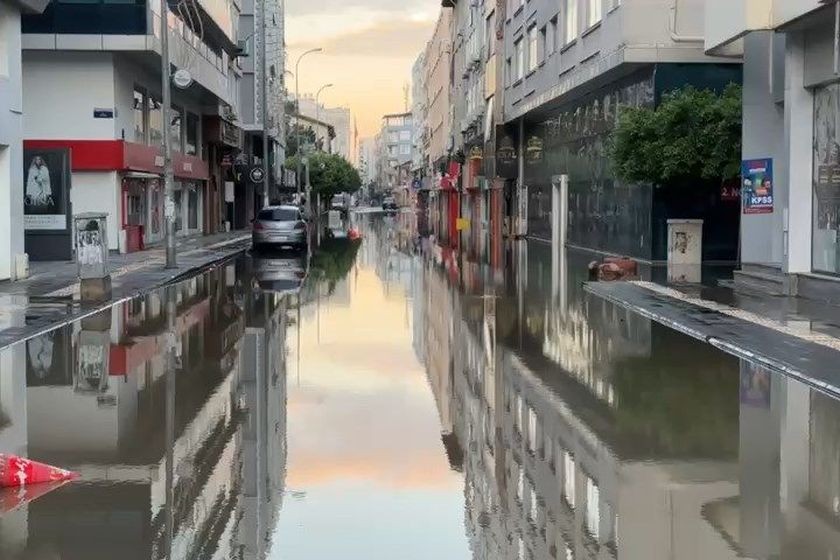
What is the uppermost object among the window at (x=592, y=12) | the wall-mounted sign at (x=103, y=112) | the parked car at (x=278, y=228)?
the window at (x=592, y=12)

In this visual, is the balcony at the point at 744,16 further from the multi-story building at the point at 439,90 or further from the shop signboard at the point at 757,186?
the multi-story building at the point at 439,90

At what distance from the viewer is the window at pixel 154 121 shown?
41.5 meters

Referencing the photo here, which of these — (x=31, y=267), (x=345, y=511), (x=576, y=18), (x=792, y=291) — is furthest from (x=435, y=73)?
(x=345, y=511)

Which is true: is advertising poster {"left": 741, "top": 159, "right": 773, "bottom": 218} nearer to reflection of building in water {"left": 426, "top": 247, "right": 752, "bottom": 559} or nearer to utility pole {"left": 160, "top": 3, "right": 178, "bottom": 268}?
reflection of building in water {"left": 426, "top": 247, "right": 752, "bottom": 559}

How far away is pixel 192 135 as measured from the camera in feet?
171

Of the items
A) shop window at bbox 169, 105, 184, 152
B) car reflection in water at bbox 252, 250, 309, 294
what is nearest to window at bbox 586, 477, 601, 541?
car reflection in water at bbox 252, 250, 309, 294

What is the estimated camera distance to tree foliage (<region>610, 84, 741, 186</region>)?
27172 mm

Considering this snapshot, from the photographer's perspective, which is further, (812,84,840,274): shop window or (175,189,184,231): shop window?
(175,189,184,231): shop window

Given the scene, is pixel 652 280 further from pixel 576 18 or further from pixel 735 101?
pixel 576 18

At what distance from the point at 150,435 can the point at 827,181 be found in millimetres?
13832

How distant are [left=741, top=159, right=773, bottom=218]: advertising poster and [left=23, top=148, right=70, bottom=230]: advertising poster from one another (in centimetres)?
1635

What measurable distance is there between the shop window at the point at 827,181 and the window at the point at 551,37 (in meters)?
22.5

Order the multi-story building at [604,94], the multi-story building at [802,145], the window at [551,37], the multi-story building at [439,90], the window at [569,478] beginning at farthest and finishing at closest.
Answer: the multi-story building at [439,90]
the window at [551,37]
the multi-story building at [604,94]
the multi-story building at [802,145]
the window at [569,478]

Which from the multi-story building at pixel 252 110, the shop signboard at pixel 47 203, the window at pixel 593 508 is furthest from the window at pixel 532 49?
the window at pixel 593 508
